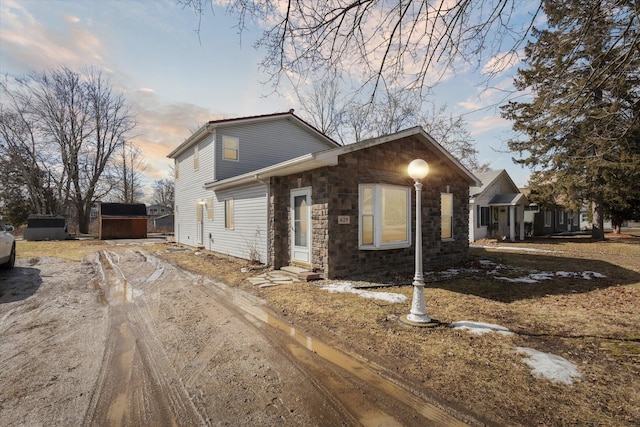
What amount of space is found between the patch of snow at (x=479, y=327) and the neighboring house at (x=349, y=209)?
327 centimetres

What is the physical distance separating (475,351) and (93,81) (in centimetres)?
3599

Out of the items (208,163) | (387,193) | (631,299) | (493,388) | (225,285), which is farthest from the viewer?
Result: (208,163)

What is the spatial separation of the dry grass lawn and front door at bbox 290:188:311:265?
1.37 m

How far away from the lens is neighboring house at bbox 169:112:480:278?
23.3 ft

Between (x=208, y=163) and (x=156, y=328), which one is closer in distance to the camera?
(x=156, y=328)

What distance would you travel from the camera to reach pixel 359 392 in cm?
263

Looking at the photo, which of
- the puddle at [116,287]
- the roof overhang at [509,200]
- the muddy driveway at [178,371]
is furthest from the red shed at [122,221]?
the roof overhang at [509,200]

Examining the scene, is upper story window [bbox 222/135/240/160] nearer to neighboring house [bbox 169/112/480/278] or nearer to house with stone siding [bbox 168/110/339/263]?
house with stone siding [bbox 168/110/339/263]

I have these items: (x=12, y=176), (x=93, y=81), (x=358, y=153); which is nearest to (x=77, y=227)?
(x=12, y=176)

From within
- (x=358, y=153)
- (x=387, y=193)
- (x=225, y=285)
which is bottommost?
(x=225, y=285)

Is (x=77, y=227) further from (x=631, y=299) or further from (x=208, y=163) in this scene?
(x=631, y=299)

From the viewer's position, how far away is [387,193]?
7957mm

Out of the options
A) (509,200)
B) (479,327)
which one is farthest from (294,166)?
(509,200)

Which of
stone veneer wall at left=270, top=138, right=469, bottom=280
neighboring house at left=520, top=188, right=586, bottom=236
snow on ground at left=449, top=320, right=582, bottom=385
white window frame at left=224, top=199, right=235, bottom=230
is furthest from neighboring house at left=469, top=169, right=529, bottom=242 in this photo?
snow on ground at left=449, top=320, right=582, bottom=385
